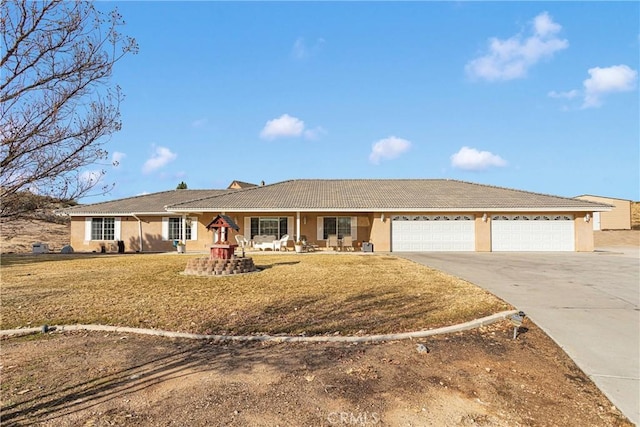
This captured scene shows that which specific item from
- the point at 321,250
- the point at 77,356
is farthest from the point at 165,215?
the point at 77,356

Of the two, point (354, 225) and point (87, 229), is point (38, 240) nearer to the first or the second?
point (87, 229)

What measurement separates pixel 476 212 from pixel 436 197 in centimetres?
260

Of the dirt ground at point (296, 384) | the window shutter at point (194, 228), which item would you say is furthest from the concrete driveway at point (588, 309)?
the window shutter at point (194, 228)

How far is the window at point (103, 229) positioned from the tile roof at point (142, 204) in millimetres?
640

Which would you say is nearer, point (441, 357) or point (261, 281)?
point (441, 357)

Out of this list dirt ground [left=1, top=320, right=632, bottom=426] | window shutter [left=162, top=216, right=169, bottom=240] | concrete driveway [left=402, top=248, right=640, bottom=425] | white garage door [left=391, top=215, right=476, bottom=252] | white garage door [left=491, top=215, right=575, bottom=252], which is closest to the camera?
dirt ground [left=1, top=320, right=632, bottom=426]

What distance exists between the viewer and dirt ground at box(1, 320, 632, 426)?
365 cm

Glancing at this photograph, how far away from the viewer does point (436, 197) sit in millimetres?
23828

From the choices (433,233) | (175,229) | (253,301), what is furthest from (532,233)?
(175,229)

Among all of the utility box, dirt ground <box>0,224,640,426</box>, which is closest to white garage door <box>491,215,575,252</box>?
dirt ground <box>0,224,640,426</box>

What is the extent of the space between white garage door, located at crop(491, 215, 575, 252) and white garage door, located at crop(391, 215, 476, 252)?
1492mm

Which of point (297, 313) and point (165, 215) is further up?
point (165, 215)

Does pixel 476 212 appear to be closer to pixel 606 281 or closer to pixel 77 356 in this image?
pixel 606 281

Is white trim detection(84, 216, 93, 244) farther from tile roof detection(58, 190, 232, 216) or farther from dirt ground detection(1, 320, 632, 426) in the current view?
dirt ground detection(1, 320, 632, 426)
